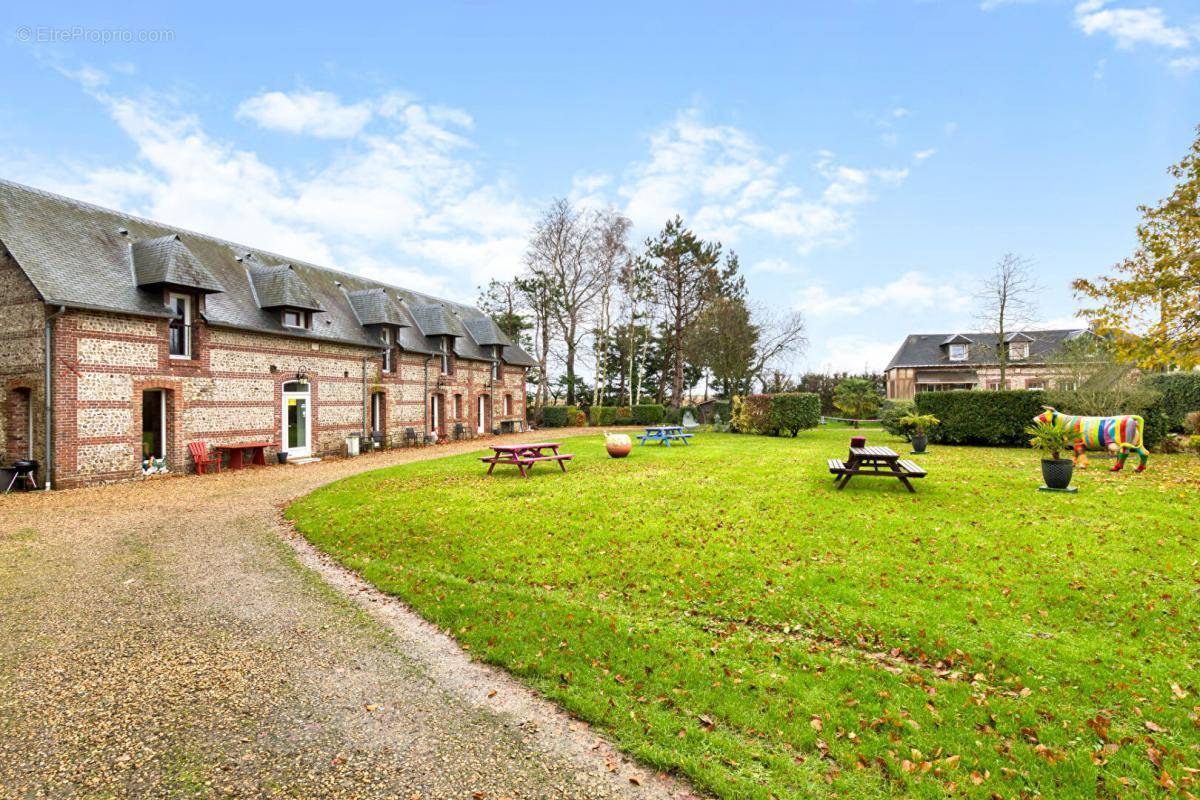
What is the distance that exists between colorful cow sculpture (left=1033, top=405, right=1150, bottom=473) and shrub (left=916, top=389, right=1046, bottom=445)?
4.07 meters

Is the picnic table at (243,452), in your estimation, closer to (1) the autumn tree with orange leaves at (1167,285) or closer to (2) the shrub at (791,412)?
(2) the shrub at (791,412)

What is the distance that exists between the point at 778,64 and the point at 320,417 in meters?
18.0

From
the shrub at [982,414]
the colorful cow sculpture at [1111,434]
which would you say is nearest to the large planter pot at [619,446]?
the colorful cow sculpture at [1111,434]

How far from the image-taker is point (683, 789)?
109 inches

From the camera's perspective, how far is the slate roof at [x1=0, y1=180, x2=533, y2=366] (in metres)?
13.0

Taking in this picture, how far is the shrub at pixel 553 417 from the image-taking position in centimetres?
3447

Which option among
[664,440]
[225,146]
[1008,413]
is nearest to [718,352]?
[664,440]

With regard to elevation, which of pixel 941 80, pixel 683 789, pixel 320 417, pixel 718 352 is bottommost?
pixel 683 789

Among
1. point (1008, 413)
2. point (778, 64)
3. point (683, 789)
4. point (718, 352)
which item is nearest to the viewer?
point (683, 789)

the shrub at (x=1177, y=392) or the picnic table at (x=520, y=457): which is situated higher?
the shrub at (x=1177, y=392)

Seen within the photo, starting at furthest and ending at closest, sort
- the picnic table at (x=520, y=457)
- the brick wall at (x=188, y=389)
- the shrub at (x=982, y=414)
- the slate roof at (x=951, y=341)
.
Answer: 1. the slate roof at (x=951, y=341)
2. the shrub at (x=982, y=414)
3. the brick wall at (x=188, y=389)
4. the picnic table at (x=520, y=457)

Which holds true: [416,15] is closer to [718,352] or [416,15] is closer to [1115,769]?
[1115,769]

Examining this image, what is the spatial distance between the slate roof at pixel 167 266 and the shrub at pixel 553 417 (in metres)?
21.2

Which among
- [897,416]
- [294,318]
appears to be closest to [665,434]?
[897,416]
